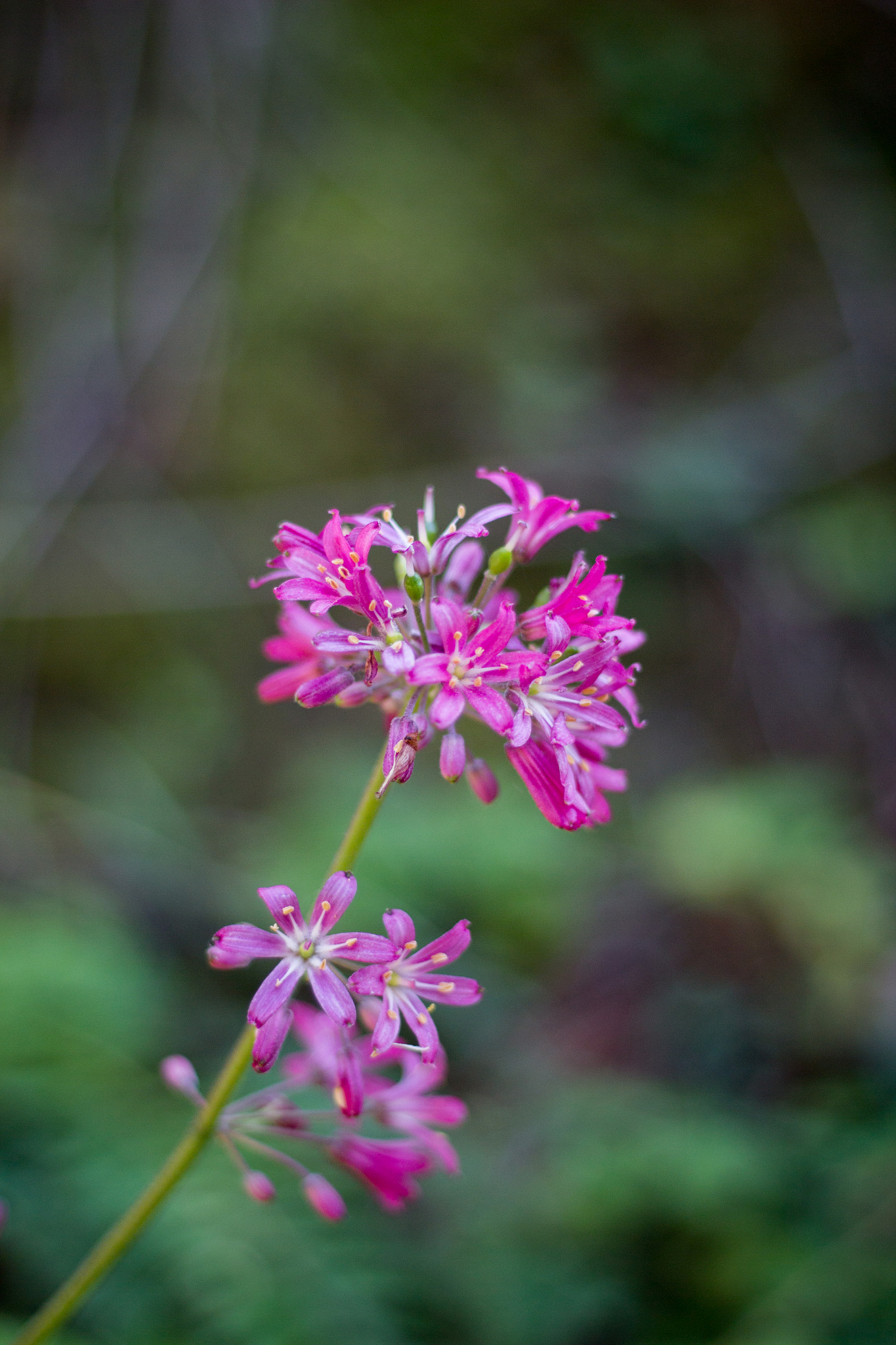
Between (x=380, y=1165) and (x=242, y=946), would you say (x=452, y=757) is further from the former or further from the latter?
(x=380, y=1165)

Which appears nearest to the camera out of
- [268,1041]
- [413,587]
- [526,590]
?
[268,1041]

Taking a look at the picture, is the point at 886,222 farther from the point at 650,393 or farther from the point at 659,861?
the point at 659,861

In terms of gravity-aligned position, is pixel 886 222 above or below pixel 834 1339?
above

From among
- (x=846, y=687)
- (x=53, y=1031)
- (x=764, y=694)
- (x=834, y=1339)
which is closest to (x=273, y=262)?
(x=764, y=694)

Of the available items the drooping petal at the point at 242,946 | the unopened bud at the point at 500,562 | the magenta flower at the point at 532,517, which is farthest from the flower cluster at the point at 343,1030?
the magenta flower at the point at 532,517

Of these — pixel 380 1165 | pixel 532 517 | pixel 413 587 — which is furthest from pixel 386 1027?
pixel 532 517

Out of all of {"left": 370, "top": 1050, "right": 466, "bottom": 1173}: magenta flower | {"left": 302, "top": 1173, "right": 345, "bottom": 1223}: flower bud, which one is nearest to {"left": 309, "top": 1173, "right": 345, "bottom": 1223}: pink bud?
{"left": 302, "top": 1173, "right": 345, "bottom": 1223}: flower bud

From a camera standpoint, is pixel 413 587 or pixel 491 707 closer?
pixel 491 707
